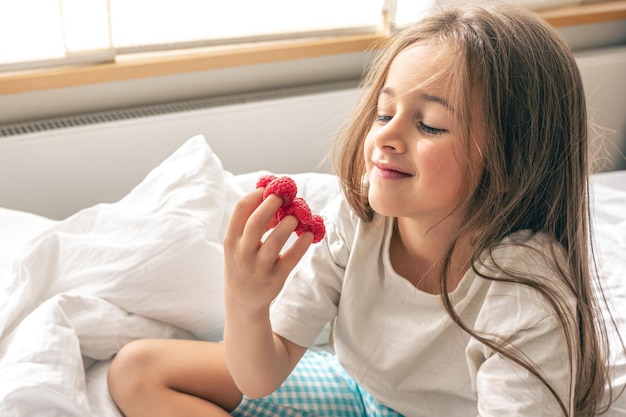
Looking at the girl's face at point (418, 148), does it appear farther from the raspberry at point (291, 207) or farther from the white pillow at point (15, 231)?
the white pillow at point (15, 231)

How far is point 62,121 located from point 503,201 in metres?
1.17

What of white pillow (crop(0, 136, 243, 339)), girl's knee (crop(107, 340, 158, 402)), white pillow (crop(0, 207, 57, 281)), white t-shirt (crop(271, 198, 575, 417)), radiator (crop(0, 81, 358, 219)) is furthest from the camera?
radiator (crop(0, 81, 358, 219))

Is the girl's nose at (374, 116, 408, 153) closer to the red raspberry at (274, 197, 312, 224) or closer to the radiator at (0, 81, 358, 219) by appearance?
the red raspberry at (274, 197, 312, 224)

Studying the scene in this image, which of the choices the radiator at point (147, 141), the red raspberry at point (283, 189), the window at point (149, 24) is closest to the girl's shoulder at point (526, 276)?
the red raspberry at point (283, 189)

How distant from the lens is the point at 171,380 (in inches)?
43.2

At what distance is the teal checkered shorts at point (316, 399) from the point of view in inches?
44.5

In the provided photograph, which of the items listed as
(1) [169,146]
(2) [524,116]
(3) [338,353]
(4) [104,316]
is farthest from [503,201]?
(1) [169,146]

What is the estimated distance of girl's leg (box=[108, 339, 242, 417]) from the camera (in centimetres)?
108

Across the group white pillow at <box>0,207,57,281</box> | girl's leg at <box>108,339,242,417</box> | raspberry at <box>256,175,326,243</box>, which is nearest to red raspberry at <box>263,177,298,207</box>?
raspberry at <box>256,175,326,243</box>

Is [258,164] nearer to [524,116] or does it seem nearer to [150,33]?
[150,33]

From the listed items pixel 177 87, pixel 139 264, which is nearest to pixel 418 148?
pixel 139 264

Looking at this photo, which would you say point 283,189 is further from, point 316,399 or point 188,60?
point 188,60

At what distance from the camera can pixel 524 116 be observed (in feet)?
3.11

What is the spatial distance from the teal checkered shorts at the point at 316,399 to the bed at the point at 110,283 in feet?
0.58
